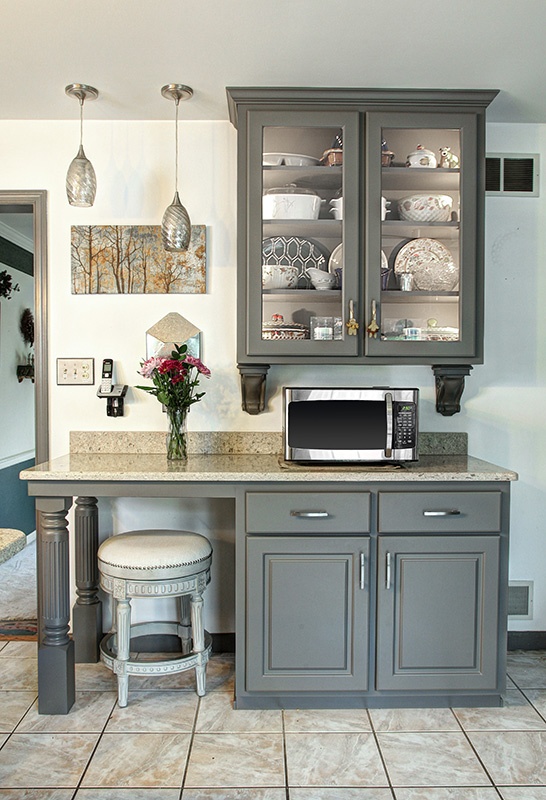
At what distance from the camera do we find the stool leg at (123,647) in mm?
2301

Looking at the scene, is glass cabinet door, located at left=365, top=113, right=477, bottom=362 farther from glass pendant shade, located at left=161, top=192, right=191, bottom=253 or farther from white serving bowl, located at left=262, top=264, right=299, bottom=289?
glass pendant shade, located at left=161, top=192, right=191, bottom=253

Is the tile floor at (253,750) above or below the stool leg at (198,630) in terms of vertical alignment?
below

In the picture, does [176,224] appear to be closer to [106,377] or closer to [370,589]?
[106,377]

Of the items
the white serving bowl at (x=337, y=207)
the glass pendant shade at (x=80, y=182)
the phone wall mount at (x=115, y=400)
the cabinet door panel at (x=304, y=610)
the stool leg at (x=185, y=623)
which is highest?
the glass pendant shade at (x=80, y=182)

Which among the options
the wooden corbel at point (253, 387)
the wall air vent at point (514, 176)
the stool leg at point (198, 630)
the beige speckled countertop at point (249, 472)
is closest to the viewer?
the beige speckled countertop at point (249, 472)

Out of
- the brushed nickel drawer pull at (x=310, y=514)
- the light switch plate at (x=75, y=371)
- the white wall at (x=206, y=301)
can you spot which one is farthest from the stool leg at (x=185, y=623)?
the light switch plate at (x=75, y=371)

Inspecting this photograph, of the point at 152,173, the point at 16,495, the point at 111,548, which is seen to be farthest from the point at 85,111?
the point at 16,495

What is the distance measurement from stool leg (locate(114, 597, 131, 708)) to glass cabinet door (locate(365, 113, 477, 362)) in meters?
1.34

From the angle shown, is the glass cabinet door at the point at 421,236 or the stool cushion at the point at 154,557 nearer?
the stool cushion at the point at 154,557

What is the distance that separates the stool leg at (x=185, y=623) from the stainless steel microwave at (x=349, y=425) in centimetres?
85

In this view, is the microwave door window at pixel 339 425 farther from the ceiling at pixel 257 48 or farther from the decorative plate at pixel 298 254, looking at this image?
the ceiling at pixel 257 48

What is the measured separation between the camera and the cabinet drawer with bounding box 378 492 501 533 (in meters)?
2.28

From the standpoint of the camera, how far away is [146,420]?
9.32ft

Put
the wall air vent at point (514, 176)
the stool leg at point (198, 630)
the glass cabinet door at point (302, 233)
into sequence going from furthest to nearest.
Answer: the wall air vent at point (514, 176) < the glass cabinet door at point (302, 233) < the stool leg at point (198, 630)
